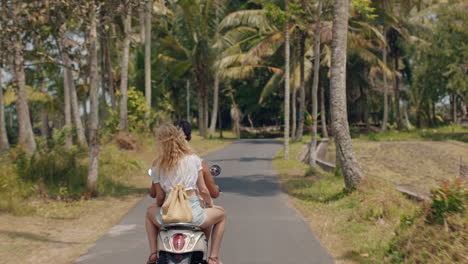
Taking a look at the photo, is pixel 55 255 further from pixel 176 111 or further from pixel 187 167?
pixel 176 111

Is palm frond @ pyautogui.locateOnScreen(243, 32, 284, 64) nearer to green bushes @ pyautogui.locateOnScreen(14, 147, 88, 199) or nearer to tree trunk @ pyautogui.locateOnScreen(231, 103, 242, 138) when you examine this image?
green bushes @ pyautogui.locateOnScreen(14, 147, 88, 199)

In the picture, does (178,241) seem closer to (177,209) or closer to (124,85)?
(177,209)

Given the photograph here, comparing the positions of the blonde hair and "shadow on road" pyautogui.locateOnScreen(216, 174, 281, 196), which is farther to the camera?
"shadow on road" pyautogui.locateOnScreen(216, 174, 281, 196)

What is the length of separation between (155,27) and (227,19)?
21.4 ft

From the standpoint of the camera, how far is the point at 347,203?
1001 cm

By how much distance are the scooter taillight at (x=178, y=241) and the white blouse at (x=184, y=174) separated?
1.55 ft

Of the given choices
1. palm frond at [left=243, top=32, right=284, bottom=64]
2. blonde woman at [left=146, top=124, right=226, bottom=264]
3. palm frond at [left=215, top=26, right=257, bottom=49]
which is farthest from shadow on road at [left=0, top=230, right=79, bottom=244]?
palm frond at [left=215, top=26, right=257, bottom=49]

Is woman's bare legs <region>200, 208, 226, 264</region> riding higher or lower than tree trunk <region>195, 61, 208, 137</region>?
lower

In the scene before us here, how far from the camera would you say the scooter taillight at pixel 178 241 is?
13.6 ft

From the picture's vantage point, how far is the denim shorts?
4.37 m

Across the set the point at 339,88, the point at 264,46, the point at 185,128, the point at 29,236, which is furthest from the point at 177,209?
the point at 264,46

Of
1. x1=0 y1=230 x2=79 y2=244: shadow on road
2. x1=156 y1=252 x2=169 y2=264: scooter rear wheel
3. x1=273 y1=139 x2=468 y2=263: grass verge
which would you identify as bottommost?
x1=0 y1=230 x2=79 y2=244: shadow on road

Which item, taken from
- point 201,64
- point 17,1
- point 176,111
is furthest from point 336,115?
point 176,111

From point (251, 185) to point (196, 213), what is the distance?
9.05 metres
